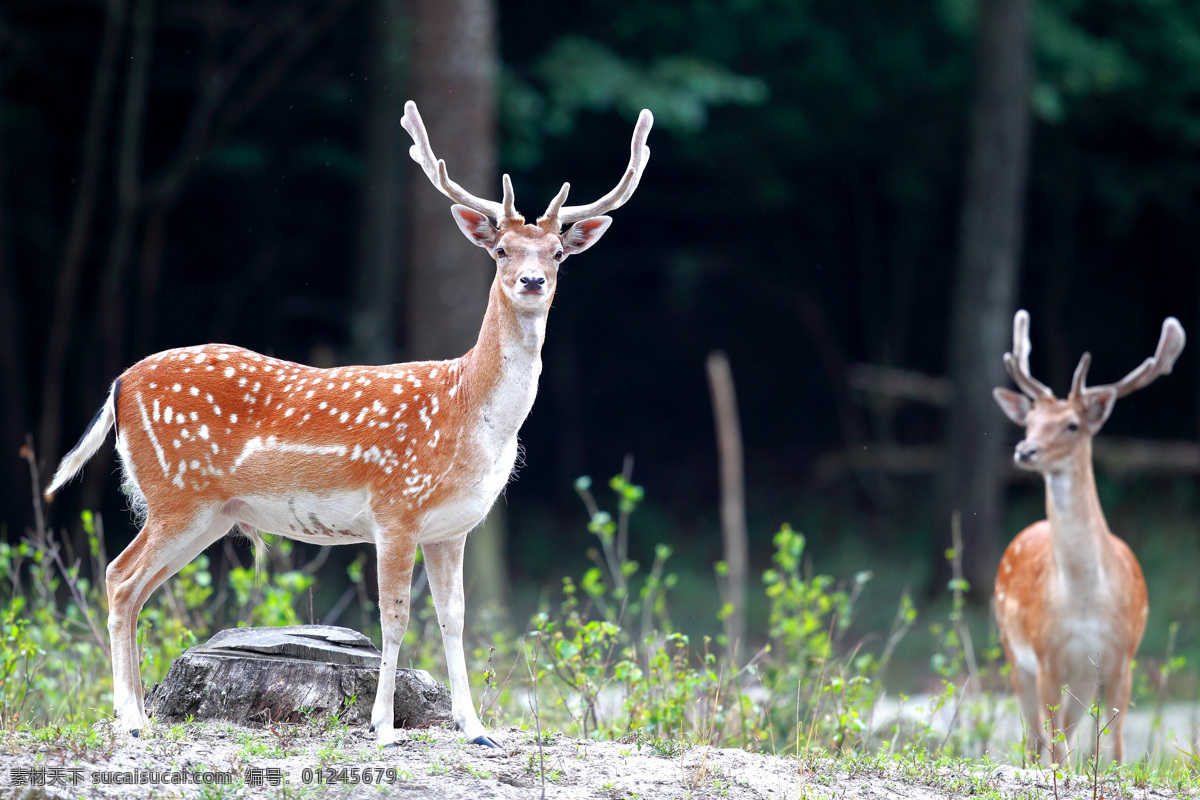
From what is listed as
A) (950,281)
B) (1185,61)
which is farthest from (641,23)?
(950,281)

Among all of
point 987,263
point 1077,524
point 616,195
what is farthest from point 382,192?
point 616,195

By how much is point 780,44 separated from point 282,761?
477 inches

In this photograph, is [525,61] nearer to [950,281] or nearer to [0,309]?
[0,309]

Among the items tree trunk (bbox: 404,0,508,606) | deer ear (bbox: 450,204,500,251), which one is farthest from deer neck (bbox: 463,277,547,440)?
tree trunk (bbox: 404,0,508,606)

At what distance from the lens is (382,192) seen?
12.2 metres

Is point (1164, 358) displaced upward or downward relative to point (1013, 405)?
upward

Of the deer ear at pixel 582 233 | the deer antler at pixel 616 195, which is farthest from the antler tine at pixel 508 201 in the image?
the deer ear at pixel 582 233

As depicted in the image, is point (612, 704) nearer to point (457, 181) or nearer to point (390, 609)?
point (390, 609)

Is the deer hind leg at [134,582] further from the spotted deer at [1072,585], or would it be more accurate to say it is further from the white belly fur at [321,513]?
the spotted deer at [1072,585]

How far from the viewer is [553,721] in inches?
237

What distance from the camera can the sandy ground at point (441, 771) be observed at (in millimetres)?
3857

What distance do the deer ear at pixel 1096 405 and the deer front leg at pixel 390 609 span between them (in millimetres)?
3826

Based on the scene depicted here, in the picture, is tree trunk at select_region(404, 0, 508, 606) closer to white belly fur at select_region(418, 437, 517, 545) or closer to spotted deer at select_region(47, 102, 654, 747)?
spotted deer at select_region(47, 102, 654, 747)

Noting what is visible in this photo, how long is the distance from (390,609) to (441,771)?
0.59m
